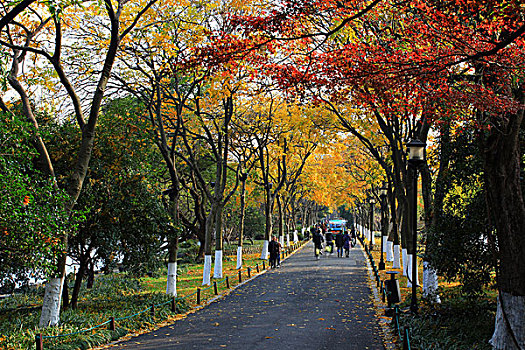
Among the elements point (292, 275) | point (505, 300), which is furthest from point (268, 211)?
point (505, 300)

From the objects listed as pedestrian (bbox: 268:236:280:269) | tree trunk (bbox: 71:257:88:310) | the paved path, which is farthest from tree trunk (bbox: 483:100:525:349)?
pedestrian (bbox: 268:236:280:269)

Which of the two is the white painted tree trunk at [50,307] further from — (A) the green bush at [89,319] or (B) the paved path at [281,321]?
(B) the paved path at [281,321]

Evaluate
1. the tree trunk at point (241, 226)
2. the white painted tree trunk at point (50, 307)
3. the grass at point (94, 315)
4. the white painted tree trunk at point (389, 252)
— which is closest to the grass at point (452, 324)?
the grass at point (94, 315)

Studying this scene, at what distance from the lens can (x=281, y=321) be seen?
12.3 metres

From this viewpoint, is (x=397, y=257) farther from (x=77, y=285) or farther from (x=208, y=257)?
(x=77, y=285)

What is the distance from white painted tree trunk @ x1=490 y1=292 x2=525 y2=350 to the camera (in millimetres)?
7406

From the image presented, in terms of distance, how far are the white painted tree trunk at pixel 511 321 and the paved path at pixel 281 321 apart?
2475mm

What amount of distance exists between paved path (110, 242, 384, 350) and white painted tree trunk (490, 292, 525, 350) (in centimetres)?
247

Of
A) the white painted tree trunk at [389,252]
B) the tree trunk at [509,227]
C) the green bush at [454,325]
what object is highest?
the tree trunk at [509,227]

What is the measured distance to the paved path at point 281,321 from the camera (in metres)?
9.91

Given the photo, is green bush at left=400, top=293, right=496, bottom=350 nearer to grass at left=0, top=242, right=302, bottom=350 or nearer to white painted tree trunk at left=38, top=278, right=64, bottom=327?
grass at left=0, top=242, right=302, bottom=350

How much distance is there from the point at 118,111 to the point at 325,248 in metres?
24.2

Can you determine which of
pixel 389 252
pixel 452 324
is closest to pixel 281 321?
pixel 452 324

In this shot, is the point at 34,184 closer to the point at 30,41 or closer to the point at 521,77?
the point at 30,41
